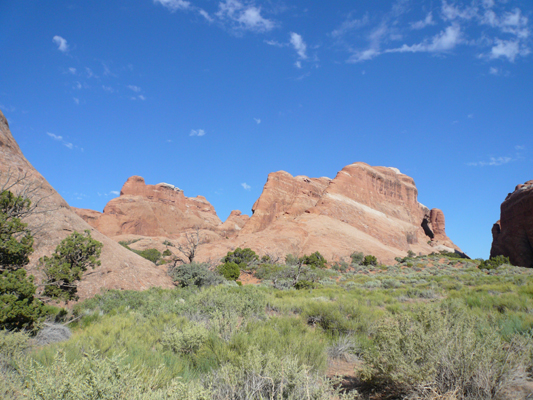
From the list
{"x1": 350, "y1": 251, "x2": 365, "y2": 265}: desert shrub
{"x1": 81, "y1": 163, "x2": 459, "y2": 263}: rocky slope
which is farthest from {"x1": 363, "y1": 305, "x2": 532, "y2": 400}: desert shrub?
{"x1": 350, "y1": 251, "x2": 365, "y2": 265}: desert shrub

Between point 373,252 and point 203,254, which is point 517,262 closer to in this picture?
point 373,252

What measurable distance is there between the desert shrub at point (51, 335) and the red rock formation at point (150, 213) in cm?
6216

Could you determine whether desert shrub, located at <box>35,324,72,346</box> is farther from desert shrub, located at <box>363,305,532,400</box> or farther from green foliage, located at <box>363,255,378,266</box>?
green foliage, located at <box>363,255,378,266</box>

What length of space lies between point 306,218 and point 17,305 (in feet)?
136

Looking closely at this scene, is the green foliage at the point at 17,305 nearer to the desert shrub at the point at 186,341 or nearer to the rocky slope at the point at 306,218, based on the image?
the desert shrub at the point at 186,341

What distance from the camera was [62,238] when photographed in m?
13.8

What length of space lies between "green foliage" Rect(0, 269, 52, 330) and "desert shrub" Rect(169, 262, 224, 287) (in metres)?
9.15

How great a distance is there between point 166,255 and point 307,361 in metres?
36.0

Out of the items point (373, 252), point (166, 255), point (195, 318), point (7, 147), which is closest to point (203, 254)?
point (166, 255)

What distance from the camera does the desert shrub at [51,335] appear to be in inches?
219

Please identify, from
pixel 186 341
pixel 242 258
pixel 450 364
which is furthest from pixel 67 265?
pixel 242 258

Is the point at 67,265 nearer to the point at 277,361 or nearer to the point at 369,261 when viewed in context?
the point at 277,361

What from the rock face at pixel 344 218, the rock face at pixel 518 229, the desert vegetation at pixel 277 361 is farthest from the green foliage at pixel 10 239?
the rock face at pixel 518 229

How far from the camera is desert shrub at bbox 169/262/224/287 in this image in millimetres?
15445
